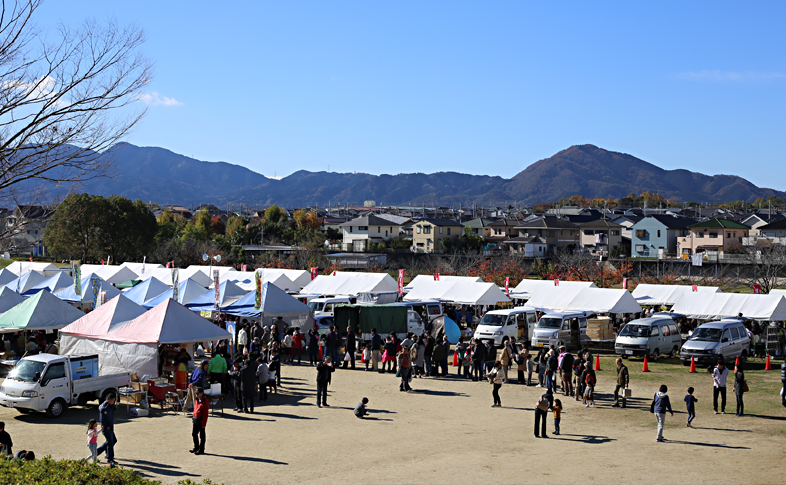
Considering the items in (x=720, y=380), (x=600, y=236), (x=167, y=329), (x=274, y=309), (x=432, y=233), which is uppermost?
(x=432, y=233)

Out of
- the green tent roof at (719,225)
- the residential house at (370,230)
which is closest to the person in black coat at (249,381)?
the green tent roof at (719,225)

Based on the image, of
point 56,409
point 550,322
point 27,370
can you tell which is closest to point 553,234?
point 550,322

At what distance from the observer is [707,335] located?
871 inches

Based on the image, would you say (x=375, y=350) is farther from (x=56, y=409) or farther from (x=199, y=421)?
(x=199, y=421)

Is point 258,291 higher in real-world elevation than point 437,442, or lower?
higher

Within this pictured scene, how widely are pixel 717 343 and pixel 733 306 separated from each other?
427 centimetres

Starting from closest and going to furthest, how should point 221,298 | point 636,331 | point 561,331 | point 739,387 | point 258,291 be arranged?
1. point 739,387
2. point 258,291
3. point 636,331
4. point 561,331
5. point 221,298

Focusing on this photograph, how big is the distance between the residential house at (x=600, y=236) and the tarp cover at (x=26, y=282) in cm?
5877

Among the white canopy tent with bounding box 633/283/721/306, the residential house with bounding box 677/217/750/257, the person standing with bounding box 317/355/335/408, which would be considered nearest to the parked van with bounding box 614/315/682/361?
the white canopy tent with bounding box 633/283/721/306

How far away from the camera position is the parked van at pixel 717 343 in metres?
21.5

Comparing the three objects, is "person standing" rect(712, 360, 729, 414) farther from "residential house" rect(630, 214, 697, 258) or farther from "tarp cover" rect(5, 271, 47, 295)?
"residential house" rect(630, 214, 697, 258)

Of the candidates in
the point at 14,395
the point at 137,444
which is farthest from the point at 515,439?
the point at 14,395

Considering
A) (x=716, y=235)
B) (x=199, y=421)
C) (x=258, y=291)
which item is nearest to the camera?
(x=199, y=421)

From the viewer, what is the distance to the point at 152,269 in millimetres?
40844
